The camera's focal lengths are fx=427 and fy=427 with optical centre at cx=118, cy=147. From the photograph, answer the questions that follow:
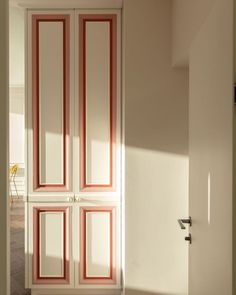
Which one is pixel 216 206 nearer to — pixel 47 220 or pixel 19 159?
pixel 47 220

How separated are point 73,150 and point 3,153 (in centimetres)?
245

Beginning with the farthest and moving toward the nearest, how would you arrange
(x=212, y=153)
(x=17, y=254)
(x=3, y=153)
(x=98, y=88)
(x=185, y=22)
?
(x=17, y=254), (x=98, y=88), (x=185, y=22), (x=212, y=153), (x=3, y=153)

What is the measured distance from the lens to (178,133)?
10.1ft

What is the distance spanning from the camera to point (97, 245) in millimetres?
3396

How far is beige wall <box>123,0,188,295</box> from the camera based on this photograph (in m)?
3.05

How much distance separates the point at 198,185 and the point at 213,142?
406 mm

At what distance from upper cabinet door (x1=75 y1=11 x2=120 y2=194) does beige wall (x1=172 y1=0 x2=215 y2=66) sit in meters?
0.60

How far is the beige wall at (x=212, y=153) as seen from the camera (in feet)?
4.34

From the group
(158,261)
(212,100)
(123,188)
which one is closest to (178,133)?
(123,188)

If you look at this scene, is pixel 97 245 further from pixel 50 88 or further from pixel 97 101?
pixel 50 88

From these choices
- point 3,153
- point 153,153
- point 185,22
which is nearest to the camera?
point 3,153

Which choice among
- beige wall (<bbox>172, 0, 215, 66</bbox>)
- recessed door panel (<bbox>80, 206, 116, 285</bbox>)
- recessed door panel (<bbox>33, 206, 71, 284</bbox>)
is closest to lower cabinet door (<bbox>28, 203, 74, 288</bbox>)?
recessed door panel (<bbox>33, 206, 71, 284</bbox>)

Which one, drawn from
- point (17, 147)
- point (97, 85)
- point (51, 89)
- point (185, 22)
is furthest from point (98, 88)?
point (17, 147)

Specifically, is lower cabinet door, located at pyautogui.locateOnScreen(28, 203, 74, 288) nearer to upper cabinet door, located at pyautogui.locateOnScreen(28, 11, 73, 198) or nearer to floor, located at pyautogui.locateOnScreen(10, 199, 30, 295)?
upper cabinet door, located at pyautogui.locateOnScreen(28, 11, 73, 198)
